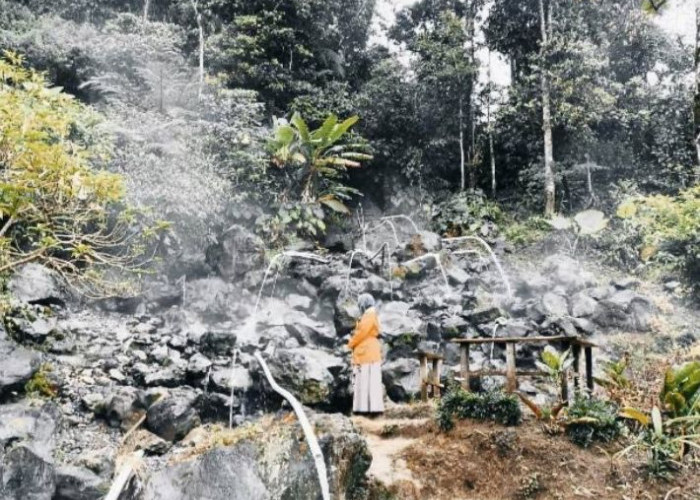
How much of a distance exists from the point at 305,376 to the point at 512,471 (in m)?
3.26

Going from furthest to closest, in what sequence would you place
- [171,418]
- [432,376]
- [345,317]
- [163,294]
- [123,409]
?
[163,294], [345,317], [432,376], [123,409], [171,418]

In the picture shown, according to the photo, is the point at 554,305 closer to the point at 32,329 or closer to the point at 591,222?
the point at 591,222

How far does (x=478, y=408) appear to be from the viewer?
19.6 ft

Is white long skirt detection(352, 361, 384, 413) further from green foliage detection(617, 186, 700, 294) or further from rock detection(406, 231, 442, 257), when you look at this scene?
green foliage detection(617, 186, 700, 294)

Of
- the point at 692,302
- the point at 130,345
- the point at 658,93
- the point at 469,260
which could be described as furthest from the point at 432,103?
the point at 130,345

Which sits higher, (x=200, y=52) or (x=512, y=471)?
(x=200, y=52)

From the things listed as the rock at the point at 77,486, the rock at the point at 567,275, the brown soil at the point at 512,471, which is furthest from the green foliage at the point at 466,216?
the rock at the point at 77,486

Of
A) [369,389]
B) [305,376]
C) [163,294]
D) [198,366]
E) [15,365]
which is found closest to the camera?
[15,365]

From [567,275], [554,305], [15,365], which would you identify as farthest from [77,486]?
[567,275]

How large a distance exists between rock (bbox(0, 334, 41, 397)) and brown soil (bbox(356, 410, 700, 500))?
4.38 metres

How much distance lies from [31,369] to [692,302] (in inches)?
516

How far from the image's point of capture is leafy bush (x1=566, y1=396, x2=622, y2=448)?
5246 millimetres

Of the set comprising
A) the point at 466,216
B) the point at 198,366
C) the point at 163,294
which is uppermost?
the point at 466,216

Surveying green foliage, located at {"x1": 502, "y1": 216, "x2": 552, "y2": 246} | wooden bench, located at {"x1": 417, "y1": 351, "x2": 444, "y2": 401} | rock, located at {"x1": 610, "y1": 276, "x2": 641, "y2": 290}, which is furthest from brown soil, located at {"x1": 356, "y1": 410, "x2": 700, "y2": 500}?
green foliage, located at {"x1": 502, "y1": 216, "x2": 552, "y2": 246}
